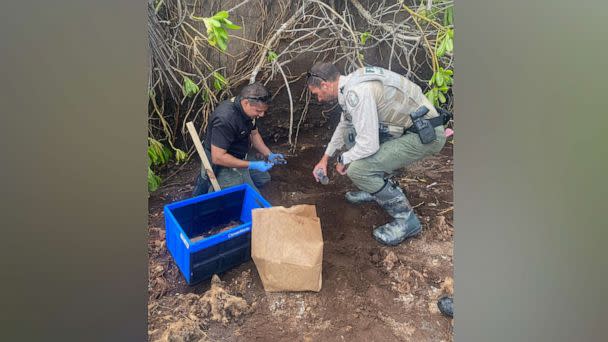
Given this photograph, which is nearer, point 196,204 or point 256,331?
point 256,331

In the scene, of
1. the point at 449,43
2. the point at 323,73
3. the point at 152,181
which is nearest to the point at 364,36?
the point at 323,73

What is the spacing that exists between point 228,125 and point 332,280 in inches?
30.1

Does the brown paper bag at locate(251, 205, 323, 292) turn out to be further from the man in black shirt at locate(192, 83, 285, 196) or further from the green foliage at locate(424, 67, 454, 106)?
the green foliage at locate(424, 67, 454, 106)

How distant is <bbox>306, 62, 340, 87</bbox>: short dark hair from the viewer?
6.24 ft

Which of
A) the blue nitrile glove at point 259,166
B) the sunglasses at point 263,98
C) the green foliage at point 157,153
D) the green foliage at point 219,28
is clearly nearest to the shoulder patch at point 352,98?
the sunglasses at point 263,98

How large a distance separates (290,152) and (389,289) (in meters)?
0.70

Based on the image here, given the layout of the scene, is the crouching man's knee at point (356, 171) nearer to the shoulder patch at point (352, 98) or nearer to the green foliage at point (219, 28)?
the shoulder patch at point (352, 98)

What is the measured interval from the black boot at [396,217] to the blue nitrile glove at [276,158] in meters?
0.43

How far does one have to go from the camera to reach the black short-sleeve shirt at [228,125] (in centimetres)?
188

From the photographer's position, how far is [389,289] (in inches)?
72.6

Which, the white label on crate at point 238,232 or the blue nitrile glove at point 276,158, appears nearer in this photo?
the white label on crate at point 238,232
